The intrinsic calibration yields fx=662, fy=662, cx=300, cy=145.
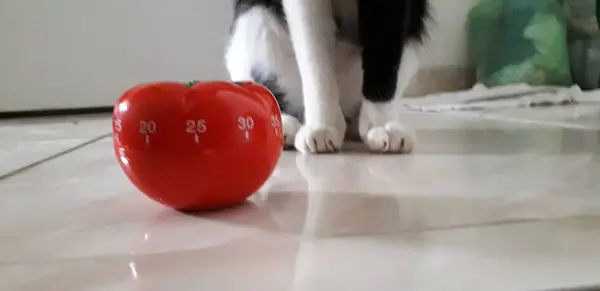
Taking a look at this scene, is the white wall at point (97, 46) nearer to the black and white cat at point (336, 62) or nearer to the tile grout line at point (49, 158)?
the tile grout line at point (49, 158)

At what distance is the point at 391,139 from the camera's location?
3.64ft

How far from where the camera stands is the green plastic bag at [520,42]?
2240 mm

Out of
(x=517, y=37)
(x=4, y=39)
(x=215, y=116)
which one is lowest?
(x=517, y=37)

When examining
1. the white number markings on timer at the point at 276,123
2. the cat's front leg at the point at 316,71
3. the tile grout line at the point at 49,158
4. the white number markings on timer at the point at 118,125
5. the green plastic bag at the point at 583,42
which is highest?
the white number markings on timer at the point at 118,125

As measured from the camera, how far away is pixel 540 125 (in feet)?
4.83

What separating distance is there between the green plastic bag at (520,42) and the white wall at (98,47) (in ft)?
1.05

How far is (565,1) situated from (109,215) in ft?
6.91

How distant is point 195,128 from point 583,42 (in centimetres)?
202

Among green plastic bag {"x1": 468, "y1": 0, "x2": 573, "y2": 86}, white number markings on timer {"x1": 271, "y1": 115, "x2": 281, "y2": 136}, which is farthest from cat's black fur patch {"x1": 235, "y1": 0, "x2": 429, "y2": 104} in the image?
green plastic bag {"x1": 468, "y1": 0, "x2": 573, "y2": 86}

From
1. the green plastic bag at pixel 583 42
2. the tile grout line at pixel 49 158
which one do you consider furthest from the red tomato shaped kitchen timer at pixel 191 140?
the green plastic bag at pixel 583 42

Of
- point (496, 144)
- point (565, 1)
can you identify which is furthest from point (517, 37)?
point (496, 144)

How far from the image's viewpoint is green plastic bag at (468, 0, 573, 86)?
2240 mm

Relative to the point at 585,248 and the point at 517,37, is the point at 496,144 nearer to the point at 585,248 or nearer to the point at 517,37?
the point at 585,248

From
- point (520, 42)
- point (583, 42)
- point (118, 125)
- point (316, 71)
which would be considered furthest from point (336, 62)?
point (583, 42)
